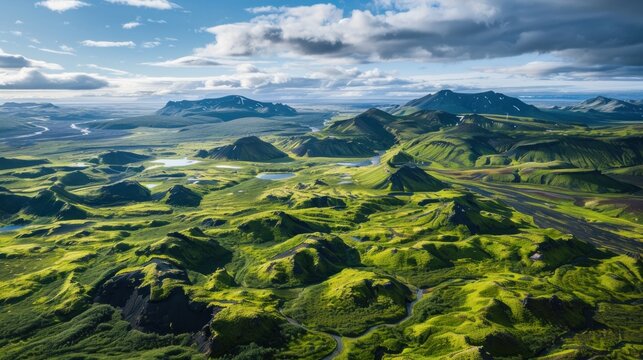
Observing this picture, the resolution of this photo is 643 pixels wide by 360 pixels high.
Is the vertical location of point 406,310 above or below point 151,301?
below

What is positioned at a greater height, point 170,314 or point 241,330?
point 170,314

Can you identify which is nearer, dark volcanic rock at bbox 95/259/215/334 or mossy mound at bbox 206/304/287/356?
mossy mound at bbox 206/304/287/356

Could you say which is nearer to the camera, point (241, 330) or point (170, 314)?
point (241, 330)

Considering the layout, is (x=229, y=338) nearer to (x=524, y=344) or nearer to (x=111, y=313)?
(x=111, y=313)

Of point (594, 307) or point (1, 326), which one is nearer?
point (1, 326)

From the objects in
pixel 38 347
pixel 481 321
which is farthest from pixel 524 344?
pixel 38 347

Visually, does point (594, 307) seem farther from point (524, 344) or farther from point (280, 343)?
point (280, 343)

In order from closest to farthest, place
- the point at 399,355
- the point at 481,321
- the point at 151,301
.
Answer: the point at 399,355 → the point at 481,321 → the point at 151,301

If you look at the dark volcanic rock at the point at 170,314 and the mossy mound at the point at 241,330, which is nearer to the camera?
the mossy mound at the point at 241,330

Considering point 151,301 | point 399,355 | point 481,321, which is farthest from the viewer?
point 151,301
